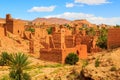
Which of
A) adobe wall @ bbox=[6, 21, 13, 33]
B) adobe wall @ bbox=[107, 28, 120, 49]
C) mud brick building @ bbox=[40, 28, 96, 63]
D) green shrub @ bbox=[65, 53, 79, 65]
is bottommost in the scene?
green shrub @ bbox=[65, 53, 79, 65]

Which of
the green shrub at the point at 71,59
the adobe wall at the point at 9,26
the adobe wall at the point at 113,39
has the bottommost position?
the green shrub at the point at 71,59

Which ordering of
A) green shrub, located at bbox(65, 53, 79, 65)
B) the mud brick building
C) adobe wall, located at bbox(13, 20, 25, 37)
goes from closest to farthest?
green shrub, located at bbox(65, 53, 79, 65) → the mud brick building → adobe wall, located at bbox(13, 20, 25, 37)

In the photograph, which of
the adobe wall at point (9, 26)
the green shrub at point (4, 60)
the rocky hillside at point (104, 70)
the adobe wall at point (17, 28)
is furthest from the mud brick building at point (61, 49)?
the rocky hillside at point (104, 70)

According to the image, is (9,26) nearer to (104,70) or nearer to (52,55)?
(52,55)


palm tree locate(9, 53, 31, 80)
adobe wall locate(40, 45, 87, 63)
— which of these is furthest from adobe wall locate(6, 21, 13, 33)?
palm tree locate(9, 53, 31, 80)

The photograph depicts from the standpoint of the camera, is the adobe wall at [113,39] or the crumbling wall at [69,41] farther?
the crumbling wall at [69,41]

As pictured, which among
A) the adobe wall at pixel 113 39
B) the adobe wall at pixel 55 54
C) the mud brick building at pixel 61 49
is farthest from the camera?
the mud brick building at pixel 61 49

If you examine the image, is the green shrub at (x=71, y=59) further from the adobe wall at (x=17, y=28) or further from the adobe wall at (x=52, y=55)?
the adobe wall at (x=17, y=28)

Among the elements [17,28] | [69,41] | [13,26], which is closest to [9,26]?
[13,26]

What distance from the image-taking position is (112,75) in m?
13.2

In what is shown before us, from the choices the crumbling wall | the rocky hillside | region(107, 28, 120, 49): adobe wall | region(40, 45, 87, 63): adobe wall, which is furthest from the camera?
the crumbling wall

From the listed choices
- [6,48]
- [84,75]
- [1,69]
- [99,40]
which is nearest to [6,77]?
[1,69]

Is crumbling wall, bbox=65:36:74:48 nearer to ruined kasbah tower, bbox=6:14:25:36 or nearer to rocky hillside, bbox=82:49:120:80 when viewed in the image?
ruined kasbah tower, bbox=6:14:25:36

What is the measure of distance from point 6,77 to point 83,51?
14378 mm
